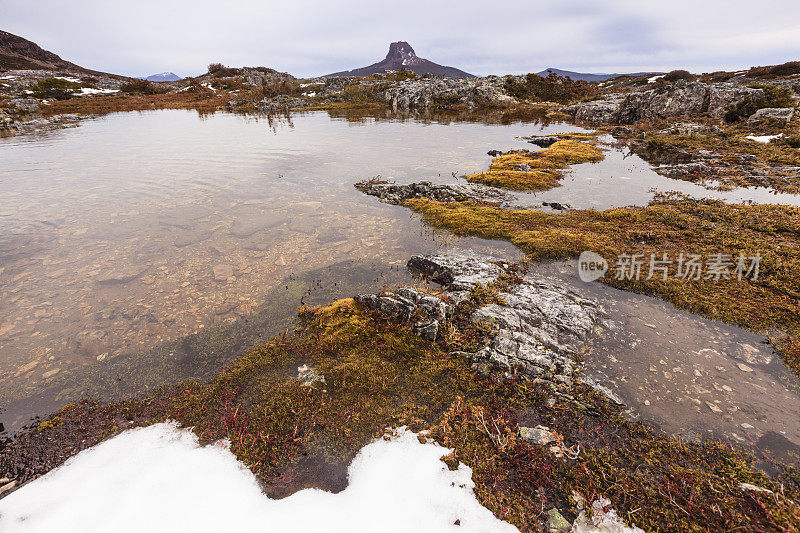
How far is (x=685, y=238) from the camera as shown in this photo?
565 inches

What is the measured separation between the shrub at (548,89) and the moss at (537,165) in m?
59.7

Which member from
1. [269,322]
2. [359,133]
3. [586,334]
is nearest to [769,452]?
[586,334]

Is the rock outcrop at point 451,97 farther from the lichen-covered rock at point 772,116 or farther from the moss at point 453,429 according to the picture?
the moss at point 453,429

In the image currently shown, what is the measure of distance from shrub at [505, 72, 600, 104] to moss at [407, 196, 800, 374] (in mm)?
79325

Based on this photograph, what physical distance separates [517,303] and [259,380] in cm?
827

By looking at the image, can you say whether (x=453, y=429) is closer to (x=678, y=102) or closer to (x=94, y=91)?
(x=678, y=102)

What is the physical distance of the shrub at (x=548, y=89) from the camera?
83.9 meters

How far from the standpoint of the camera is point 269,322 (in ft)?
33.2

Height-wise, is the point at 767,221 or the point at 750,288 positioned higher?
the point at 767,221

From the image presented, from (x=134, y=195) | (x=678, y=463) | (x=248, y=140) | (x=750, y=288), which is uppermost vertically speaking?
(x=248, y=140)

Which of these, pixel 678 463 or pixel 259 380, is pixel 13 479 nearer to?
pixel 259 380

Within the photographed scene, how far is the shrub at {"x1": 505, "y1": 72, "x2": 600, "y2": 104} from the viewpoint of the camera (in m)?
83.9

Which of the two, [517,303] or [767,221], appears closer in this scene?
[517,303]

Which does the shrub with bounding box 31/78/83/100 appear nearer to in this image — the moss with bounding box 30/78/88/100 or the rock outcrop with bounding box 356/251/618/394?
the moss with bounding box 30/78/88/100
